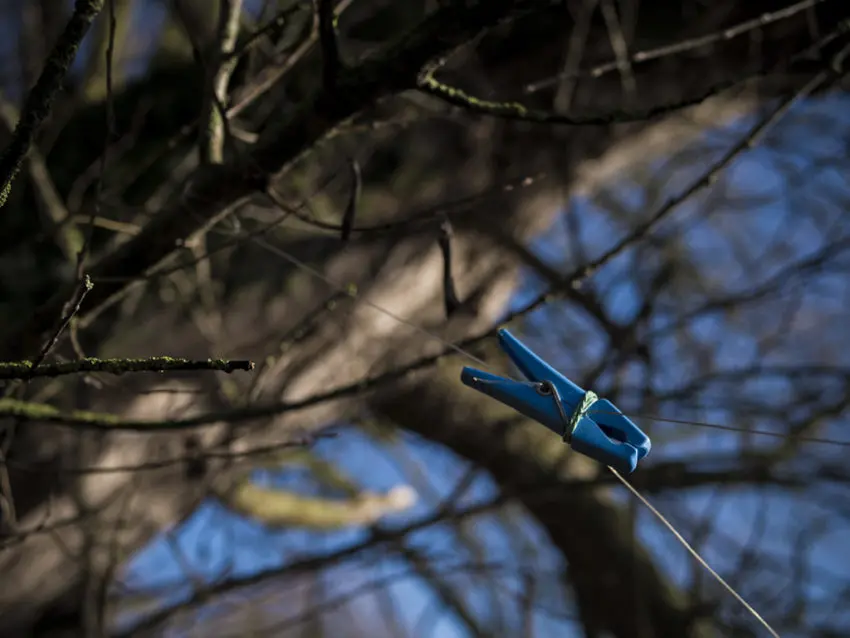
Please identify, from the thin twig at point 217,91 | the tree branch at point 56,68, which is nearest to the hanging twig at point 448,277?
the thin twig at point 217,91

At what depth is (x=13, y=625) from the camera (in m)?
2.06

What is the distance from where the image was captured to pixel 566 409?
2.36 feet

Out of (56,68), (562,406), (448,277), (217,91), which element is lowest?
(562,406)

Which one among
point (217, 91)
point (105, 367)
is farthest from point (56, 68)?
point (217, 91)

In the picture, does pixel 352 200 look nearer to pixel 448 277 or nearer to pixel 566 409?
pixel 448 277

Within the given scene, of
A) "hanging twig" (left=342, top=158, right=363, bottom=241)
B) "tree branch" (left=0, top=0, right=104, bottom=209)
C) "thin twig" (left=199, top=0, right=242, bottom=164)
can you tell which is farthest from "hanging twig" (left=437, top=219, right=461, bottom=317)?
"tree branch" (left=0, top=0, right=104, bottom=209)

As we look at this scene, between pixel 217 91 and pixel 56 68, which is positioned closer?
pixel 56 68

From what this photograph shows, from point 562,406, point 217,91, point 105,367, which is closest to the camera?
point 105,367

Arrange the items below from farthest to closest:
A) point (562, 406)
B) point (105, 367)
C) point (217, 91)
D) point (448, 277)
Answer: point (217, 91) < point (448, 277) < point (562, 406) < point (105, 367)

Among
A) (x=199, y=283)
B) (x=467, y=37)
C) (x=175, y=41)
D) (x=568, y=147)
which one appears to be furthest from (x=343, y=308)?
(x=467, y=37)

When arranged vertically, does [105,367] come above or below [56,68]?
below

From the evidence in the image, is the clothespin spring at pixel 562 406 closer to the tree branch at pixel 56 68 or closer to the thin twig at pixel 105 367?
the thin twig at pixel 105 367

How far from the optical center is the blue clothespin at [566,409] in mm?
674

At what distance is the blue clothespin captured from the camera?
674mm
